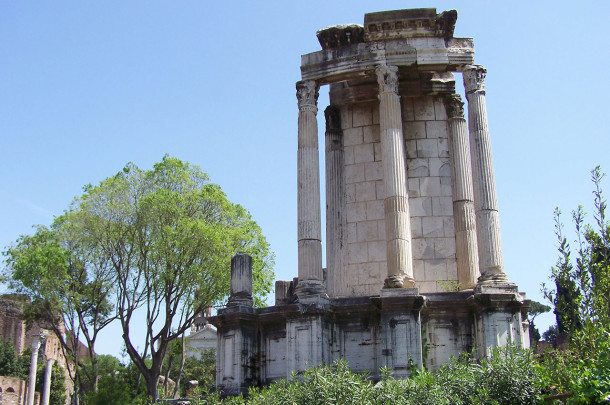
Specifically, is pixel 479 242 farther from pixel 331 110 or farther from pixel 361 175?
pixel 331 110

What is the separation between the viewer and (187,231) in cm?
3303

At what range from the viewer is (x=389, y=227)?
16844mm

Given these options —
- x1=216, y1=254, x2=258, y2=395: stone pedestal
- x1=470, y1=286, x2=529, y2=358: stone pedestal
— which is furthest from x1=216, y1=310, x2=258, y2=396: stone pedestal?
x1=470, y1=286, x2=529, y2=358: stone pedestal

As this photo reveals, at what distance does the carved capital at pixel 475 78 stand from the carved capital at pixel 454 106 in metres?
1.72

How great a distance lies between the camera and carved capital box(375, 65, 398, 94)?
18031 mm

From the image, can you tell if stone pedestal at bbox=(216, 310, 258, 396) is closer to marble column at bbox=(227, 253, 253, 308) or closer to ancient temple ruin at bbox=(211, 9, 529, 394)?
ancient temple ruin at bbox=(211, 9, 529, 394)

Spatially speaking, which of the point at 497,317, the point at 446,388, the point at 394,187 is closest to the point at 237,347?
the point at 394,187

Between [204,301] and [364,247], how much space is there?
16.1 m

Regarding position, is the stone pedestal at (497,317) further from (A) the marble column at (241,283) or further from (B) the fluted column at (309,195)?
(A) the marble column at (241,283)

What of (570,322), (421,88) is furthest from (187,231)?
(570,322)

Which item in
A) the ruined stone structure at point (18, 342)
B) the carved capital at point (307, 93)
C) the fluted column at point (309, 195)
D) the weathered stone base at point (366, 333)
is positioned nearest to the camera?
the weathered stone base at point (366, 333)

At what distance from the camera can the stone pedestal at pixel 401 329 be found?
15227mm

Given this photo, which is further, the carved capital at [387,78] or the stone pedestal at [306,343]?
the carved capital at [387,78]

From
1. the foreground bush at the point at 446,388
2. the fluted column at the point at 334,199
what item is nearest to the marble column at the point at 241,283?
the fluted column at the point at 334,199
